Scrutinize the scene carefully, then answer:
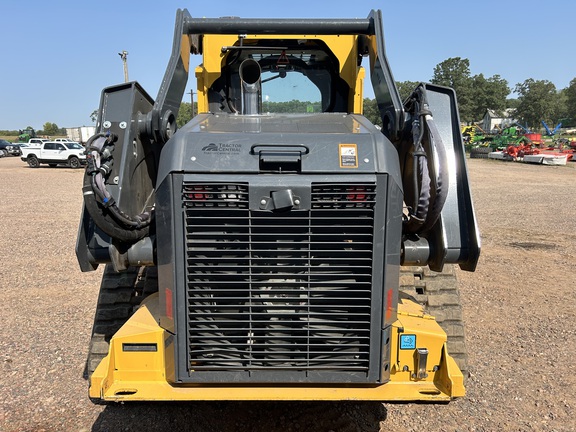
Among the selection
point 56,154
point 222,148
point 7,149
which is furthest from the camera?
point 7,149

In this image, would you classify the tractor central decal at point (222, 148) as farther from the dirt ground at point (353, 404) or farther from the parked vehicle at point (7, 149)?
the parked vehicle at point (7, 149)

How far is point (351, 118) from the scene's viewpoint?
139 inches

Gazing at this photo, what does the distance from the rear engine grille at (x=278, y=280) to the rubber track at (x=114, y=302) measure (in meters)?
1.12

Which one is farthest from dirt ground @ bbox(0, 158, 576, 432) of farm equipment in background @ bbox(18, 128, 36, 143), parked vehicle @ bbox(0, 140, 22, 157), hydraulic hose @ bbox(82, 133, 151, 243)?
farm equipment in background @ bbox(18, 128, 36, 143)

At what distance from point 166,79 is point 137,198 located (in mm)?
872

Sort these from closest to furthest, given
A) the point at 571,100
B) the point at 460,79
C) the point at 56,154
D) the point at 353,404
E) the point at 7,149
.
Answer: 1. the point at 353,404
2. the point at 56,154
3. the point at 7,149
4. the point at 460,79
5. the point at 571,100

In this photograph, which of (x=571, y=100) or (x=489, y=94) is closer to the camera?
(x=489, y=94)

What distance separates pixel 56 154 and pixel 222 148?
28.5 meters

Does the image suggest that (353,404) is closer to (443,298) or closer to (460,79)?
(443,298)

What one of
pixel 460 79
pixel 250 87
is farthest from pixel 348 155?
pixel 460 79

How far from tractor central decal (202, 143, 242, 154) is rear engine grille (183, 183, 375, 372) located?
19cm

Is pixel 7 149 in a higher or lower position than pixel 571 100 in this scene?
Result: lower

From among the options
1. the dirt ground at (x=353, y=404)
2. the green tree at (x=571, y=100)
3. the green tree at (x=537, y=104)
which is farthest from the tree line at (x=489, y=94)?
the dirt ground at (x=353, y=404)

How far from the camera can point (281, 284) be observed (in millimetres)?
2660
